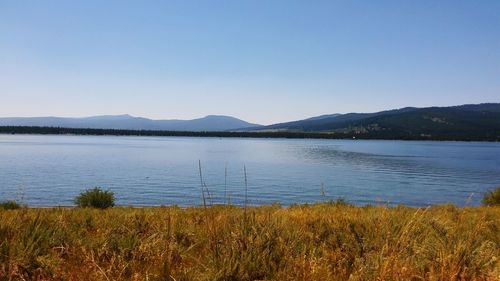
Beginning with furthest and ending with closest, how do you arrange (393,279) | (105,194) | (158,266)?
(105,194) < (158,266) < (393,279)

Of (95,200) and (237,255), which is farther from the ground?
(237,255)

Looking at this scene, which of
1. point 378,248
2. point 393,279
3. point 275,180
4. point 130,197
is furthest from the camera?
point 275,180

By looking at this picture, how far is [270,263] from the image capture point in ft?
18.0

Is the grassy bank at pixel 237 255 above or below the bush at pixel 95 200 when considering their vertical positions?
above

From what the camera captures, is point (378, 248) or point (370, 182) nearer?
point (378, 248)

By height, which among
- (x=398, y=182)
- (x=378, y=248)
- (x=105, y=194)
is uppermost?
(x=378, y=248)

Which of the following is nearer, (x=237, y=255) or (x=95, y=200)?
(x=237, y=255)

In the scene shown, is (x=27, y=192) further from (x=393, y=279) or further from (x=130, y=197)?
(x=393, y=279)

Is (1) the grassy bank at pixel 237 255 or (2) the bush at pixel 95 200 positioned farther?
(2) the bush at pixel 95 200

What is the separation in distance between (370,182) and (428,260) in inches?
2143

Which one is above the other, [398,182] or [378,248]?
[378,248]

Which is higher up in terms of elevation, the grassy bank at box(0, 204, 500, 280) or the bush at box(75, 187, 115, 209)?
the grassy bank at box(0, 204, 500, 280)

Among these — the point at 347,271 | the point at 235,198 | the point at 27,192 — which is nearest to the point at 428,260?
the point at 347,271

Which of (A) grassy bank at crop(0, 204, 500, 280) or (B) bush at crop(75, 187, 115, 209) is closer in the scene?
(A) grassy bank at crop(0, 204, 500, 280)
